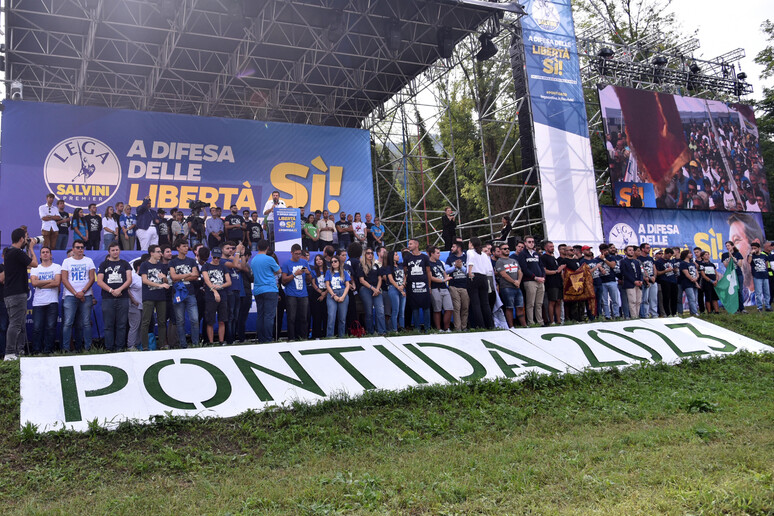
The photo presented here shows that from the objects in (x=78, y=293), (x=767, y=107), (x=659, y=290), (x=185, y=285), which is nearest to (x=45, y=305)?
(x=78, y=293)

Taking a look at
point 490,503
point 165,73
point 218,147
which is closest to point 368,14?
point 218,147

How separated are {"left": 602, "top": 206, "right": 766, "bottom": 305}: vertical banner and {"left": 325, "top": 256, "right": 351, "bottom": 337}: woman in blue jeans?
11.5m

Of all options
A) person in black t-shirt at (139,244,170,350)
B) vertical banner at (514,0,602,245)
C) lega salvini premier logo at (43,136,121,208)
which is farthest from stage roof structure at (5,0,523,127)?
person in black t-shirt at (139,244,170,350)

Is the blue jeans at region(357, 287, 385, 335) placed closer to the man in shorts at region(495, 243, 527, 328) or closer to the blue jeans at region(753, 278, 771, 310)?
the man in shorts at region(495, 243, 527, 328)

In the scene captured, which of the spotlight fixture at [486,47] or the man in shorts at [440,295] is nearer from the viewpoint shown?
the man in shorts at [440,295]

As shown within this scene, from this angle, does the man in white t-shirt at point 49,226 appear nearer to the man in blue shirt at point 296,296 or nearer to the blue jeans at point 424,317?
the man in blue shirt at point 296,296

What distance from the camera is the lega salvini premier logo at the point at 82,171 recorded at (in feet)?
56.6

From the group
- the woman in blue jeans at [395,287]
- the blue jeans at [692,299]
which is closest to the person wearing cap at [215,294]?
the woman in blue jeans at [395,287]

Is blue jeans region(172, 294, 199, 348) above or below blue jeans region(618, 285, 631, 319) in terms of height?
above

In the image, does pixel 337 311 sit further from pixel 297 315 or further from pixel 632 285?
pixel 632 285

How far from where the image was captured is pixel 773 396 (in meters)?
6.98

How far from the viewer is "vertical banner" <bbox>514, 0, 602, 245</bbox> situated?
16438mm

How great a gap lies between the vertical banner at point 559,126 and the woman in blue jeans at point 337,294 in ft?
27.5

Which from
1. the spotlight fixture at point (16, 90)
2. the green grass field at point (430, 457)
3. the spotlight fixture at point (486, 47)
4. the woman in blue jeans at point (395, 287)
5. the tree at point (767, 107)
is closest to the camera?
the green grass field at point (430, 457)
